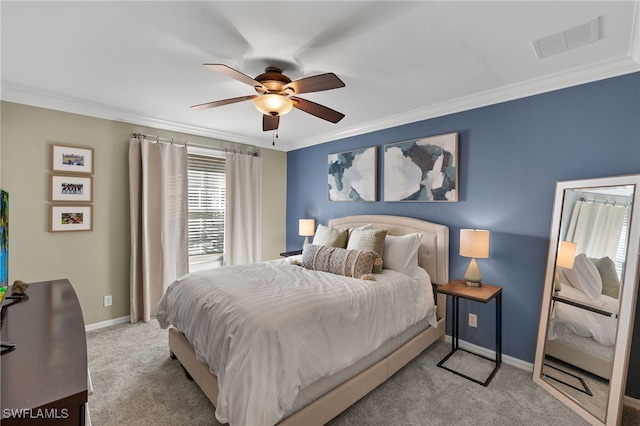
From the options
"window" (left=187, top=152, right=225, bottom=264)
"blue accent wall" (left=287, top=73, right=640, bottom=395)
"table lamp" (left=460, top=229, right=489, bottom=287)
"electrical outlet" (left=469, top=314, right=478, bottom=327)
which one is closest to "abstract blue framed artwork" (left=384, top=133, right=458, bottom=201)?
"blue accent wall" (left=287, top=73, right=640, bottom=395)

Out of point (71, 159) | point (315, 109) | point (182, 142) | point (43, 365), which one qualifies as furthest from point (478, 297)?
point (71, 159)

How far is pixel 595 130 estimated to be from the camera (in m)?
2.30

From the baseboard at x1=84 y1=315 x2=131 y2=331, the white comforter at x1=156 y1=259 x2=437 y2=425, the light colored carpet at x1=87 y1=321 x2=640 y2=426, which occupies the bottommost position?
the baseboard at x1=84 y1=315 x2=131 y2=331

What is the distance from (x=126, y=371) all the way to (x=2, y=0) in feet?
8.71

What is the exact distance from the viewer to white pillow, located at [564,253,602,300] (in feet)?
6.97

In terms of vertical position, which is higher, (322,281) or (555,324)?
(322,281)

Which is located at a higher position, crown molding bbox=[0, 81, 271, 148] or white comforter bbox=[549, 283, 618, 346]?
crown molding bbox=[0, 81, 271, 148]

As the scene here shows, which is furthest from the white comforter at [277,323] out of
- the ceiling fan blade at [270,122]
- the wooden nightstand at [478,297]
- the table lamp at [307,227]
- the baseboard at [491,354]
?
the table lamp at [307,227]

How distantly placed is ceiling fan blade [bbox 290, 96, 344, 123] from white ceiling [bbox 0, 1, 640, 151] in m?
0.27

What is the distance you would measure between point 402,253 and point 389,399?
50.5 inches

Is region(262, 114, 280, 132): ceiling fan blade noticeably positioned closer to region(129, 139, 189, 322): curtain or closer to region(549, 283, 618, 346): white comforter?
region(129, 139, 189, 322): curtain

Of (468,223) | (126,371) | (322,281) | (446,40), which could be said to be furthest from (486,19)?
(126,371)

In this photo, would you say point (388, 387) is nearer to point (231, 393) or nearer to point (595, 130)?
point (231, 393)

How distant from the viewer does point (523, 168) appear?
2.65 metres
